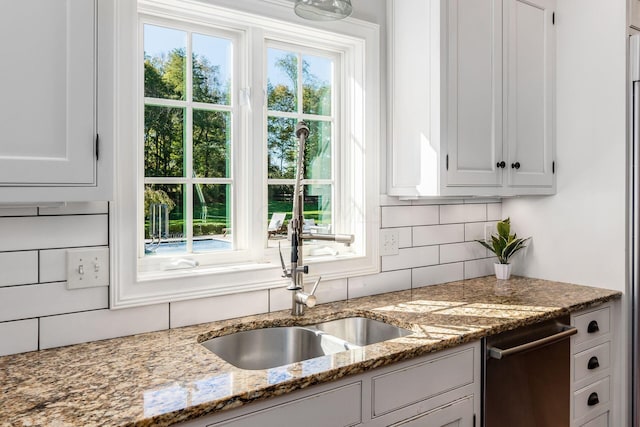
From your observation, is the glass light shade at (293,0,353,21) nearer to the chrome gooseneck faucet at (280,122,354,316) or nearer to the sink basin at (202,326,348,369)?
the chrome gooseneck faucet at (280,122,354,316)

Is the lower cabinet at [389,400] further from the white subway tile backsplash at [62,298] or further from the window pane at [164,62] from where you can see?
the window pane at [164,62]

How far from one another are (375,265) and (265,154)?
713mm

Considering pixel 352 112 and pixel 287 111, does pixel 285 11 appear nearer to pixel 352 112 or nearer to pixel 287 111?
pixel 287 111

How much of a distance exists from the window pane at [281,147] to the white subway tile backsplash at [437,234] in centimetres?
71

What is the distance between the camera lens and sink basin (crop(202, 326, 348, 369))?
1.69m

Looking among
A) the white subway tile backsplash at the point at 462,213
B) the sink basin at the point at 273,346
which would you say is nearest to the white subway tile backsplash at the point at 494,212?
the white subway tile backsplash at the point at 462,213

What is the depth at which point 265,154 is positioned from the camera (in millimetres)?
2012

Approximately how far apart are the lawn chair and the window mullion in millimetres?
351

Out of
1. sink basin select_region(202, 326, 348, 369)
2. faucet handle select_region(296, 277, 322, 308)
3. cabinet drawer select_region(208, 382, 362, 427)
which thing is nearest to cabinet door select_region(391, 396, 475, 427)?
cabinet drawer select_region(208, 382, 362, 427)

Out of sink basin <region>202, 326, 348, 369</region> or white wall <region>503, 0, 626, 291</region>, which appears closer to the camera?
sink basin <region>202, 326, 348, 369</region>

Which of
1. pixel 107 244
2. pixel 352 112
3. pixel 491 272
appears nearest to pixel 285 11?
pixel 352 112

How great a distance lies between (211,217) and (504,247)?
5.15ft

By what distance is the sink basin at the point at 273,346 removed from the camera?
66.6 inches

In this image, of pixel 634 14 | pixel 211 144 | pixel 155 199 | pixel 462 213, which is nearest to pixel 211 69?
pixel 211 144
